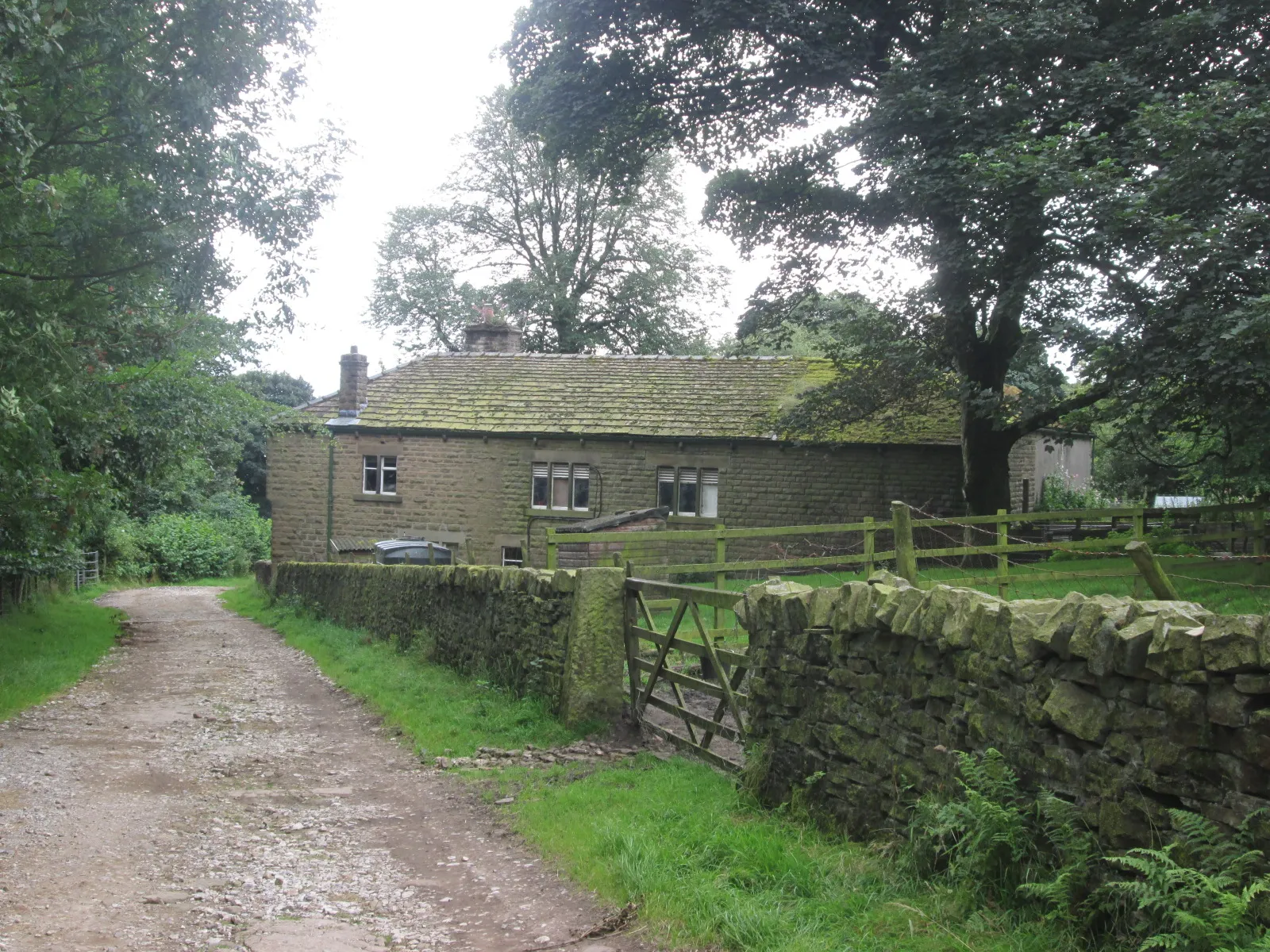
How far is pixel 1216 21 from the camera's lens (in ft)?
52.9

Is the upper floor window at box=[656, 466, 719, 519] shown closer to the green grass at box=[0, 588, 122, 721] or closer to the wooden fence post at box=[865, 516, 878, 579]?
the green grass at box=[0, 588, 122, 721]

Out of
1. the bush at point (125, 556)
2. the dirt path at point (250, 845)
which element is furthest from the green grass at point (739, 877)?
the bush at point (125, 556)

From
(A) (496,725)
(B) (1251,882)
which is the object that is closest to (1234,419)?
(A) (496,725)

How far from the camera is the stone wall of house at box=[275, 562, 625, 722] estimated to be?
9406mm

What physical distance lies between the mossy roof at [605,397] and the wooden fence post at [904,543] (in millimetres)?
19108

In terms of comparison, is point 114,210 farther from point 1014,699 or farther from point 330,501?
point 330,501

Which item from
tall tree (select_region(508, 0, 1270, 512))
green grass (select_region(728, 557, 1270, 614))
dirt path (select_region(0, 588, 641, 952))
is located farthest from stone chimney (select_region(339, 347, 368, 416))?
dirt path (select_region(0, 588, 641, 952))

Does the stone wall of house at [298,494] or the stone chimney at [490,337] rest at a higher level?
the stone chimney at [490,337]

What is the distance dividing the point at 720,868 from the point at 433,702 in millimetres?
6275

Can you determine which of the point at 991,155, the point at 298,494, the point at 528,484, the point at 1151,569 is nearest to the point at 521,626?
the point at 1151,569

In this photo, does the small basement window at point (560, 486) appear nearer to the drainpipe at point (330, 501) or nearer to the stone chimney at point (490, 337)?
the drainpipe at point (330, 501)

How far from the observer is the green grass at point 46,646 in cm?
1339

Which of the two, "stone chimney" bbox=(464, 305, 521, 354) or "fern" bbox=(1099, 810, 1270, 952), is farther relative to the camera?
"stone chimney" bbox=(464, 305, 521, 354)

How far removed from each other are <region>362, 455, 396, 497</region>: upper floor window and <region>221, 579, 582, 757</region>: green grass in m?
13.2
